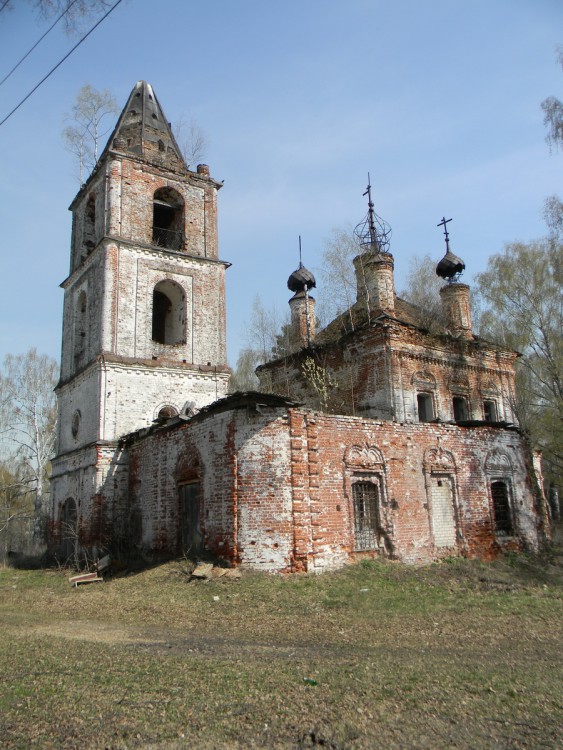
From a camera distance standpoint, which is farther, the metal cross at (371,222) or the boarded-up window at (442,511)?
the metal cross at (371,222)

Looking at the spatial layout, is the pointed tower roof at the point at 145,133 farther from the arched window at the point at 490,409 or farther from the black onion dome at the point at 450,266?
the arched window at the point at 490,409

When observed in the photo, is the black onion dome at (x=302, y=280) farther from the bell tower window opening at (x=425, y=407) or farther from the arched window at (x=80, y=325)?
the arched window at (x=80, y=325)

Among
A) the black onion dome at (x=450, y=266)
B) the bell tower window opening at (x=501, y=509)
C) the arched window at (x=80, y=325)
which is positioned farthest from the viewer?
the black onion dome at (x=450, y=266)

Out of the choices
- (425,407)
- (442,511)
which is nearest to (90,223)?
(425,407)

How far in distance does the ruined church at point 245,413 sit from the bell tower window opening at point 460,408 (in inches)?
3.0

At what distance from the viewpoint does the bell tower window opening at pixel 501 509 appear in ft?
54.4

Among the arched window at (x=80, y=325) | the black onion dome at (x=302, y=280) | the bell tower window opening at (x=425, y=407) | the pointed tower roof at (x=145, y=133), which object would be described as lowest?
the bell tower window opening at (x=425, y=407)

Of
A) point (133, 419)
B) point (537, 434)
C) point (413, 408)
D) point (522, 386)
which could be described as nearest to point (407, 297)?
point (522, 386)

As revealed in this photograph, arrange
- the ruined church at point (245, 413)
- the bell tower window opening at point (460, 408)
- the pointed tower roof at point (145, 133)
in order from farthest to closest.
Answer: the bell tower window opening at point (460, 408)
the pointed tower roof at point (145, 133)
the ruined church at point (245, 413)

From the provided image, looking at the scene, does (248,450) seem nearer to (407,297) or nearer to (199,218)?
(199,218)

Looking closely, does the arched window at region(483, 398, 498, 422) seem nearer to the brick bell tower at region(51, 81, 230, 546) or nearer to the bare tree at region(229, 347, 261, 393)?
the brick bell tower at region(51, 81, 230, 546)

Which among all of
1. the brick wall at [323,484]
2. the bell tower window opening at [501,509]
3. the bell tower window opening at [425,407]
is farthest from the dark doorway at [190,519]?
the bell tower window opening at [425,407]

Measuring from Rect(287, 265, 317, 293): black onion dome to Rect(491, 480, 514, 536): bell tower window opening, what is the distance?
1039 centimetres

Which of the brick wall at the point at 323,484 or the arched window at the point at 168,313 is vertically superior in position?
the arched window at the point at 168,313
